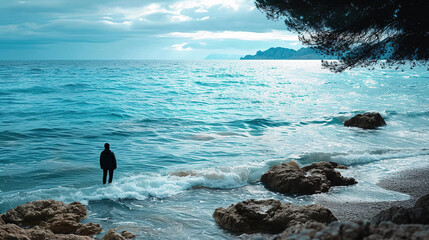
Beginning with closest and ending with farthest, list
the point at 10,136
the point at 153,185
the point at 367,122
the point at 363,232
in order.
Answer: the point at 363,232 < the point at 153,185 < the point at 10,136 < the point at 367,122

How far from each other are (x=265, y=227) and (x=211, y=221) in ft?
4.50

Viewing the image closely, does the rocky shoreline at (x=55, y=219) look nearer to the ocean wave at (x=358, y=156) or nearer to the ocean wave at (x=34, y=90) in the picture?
the ocean wave at (x=358, y=156)

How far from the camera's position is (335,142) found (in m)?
19.3

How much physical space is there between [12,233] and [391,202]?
8.58m

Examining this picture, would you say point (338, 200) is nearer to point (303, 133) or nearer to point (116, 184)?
point (116, 184)

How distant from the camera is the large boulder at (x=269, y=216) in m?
7.76

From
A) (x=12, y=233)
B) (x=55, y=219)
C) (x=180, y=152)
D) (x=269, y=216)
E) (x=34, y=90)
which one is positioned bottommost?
(x=180, y=152)

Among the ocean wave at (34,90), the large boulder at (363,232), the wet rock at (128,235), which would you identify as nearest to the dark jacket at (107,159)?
the wet rock at (128,235)

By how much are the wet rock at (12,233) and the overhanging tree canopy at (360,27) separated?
30.0 ft

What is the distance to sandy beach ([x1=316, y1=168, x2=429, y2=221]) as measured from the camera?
884 centimetres

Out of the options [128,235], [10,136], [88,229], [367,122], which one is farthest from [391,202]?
[10,136]

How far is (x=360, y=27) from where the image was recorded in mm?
11125

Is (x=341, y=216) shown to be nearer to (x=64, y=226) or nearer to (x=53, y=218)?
(x=64, y=226)

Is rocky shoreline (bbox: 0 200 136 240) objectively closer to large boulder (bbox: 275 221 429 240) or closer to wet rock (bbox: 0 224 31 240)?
wet rock (bbox: 0 224 31 240)
